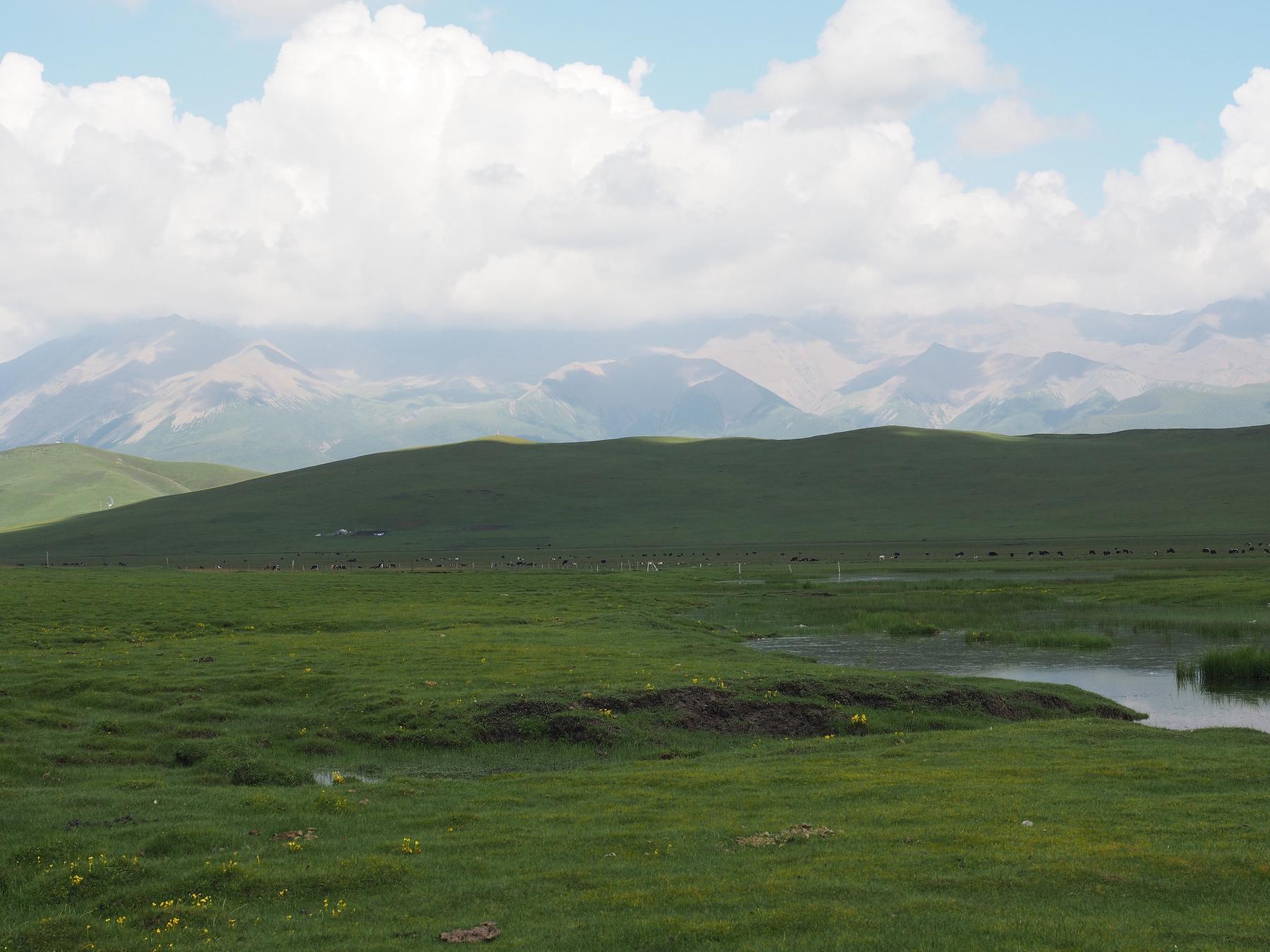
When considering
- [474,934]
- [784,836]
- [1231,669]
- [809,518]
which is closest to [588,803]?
[784,836]

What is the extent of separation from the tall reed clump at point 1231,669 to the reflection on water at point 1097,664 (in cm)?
78

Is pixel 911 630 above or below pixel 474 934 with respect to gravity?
below

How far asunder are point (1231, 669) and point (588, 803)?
1280 inches

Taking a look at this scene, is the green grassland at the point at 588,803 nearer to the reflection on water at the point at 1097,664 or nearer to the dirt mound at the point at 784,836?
the dirt mound at the point at 784,836

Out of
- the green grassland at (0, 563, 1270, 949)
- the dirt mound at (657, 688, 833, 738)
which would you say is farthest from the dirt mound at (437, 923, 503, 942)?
the dirt mound at (657, 688, 833, 738)

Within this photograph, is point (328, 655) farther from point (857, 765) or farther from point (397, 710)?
point (857, 765)

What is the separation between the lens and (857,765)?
26438 millimetres

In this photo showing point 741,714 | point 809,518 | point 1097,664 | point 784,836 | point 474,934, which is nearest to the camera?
point 474,934

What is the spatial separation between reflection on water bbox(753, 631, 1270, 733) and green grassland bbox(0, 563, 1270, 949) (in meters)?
3.34

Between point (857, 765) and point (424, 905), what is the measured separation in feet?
44.2

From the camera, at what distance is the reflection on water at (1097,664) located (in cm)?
3766

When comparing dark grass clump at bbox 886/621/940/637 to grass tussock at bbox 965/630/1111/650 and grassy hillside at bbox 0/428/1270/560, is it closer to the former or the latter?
grass tussock at bbox 965/630/1111/650

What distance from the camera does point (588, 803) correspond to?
22641mm

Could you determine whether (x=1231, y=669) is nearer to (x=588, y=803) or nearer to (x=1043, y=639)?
(x=1043, y=639)
